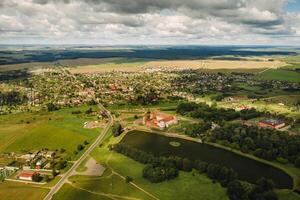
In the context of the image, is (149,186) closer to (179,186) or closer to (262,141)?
(179,186)

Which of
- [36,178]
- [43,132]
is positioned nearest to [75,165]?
[36,178]

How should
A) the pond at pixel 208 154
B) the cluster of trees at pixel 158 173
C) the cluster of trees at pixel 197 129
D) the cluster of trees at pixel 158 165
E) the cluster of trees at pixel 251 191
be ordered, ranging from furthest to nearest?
the cluster of trees at pixel 197 129 → the pond at pixel 208 154 → the cluster of trees at pixel 158 165 → the cluster of trees at pixel 158 173 → the cluster of trees at pixel 251 191

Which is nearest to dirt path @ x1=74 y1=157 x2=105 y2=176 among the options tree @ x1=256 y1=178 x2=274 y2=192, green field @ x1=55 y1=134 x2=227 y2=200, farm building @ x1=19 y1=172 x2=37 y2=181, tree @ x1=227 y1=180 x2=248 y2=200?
green field @ x1=55 y1=134 x2=227 y2=200

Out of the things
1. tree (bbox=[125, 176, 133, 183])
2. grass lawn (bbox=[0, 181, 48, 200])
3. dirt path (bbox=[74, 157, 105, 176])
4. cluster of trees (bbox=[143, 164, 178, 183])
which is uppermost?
cluster of trees (bbox=[143, 164, 178, 183])

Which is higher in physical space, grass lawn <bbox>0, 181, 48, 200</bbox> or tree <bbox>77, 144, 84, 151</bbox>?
tree <bbox>77, 144, 84, 151</bbox>

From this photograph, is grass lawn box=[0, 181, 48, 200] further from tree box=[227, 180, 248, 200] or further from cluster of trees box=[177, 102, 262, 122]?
cluster of trees box=[177, 102, 262, 122]

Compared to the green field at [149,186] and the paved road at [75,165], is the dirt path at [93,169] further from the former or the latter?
the paved road at [75,165]

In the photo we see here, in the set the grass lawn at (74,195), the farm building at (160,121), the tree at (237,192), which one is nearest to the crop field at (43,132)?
the farm building at (160,121)
